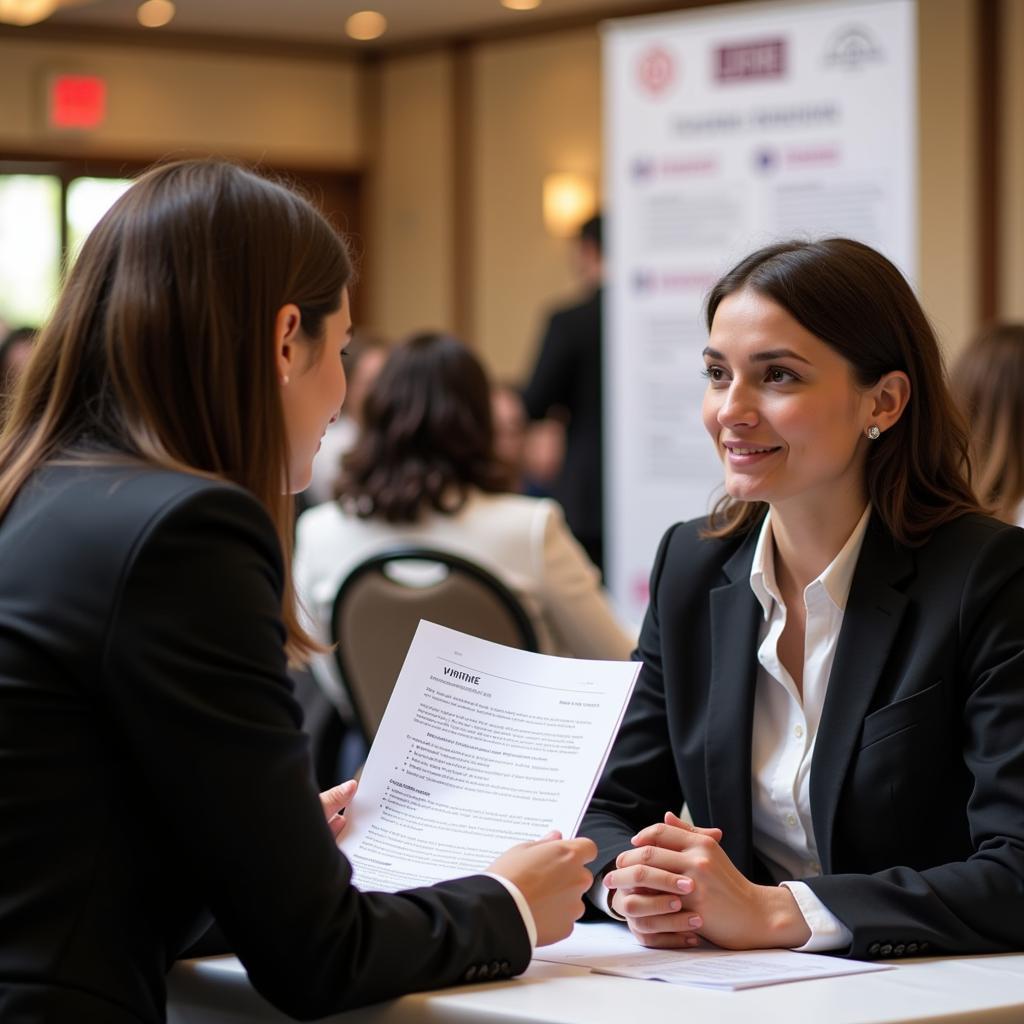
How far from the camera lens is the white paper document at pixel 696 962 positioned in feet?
4.64

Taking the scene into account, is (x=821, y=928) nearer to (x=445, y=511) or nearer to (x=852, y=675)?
(x=852, y=675)

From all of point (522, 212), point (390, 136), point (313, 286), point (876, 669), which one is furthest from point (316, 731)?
point (390, 136)

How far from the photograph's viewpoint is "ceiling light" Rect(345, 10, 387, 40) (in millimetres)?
8781

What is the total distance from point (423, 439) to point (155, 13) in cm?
620

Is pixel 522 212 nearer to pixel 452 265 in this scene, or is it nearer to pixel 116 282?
pixel 452 265

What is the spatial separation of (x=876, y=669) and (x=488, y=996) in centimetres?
64

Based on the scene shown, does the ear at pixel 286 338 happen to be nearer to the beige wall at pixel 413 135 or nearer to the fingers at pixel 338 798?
the fingers at pixel 338 798

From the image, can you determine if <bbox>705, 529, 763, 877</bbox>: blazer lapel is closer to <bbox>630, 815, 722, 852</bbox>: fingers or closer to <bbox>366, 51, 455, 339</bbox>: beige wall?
<bbox>630, 815, 722, 852</bbox>: fingers

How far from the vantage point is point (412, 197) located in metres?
9.59

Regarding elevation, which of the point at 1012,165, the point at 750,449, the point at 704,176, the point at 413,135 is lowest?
the point at 750,449

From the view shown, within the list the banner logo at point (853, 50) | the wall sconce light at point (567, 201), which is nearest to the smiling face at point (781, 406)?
the banner logo at point (853, 50)

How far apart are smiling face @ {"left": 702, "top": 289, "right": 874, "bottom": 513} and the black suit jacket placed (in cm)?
416

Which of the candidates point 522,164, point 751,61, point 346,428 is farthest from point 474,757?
point 522,164

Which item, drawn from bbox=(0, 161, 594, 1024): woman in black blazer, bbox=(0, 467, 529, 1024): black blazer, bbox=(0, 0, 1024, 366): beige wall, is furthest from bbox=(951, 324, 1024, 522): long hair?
bbox=(0, 0, 1024, 366): beige wall
